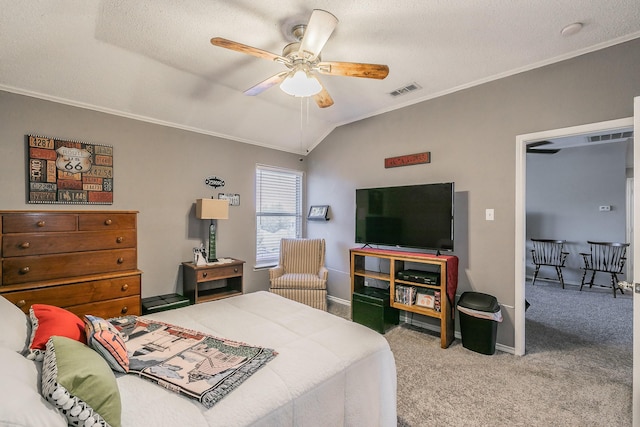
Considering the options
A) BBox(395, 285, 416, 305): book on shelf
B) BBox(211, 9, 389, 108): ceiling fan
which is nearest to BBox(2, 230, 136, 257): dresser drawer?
BBox(211, 9, 389, 108): ceiling fan

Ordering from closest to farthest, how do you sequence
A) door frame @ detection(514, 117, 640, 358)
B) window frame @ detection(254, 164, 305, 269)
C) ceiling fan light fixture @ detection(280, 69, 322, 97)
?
ceiling fan light fixture @ detection(280, 69, 322, 97)
door frame @ detection(514, 117, 640, 358)
window frame @ detection(254, 164, 305, 269)

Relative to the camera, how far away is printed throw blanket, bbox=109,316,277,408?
115 centimetres

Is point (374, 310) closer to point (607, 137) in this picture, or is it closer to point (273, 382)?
point (273, 382)

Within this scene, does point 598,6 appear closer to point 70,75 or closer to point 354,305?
point 354,305

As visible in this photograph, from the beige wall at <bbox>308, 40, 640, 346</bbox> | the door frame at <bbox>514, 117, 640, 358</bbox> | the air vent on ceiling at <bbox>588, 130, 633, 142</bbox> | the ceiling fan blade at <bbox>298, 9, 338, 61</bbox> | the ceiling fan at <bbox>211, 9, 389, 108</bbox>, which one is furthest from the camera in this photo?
the air vent on ceiling at <bbox>588, 130, 633, 142</bbox>

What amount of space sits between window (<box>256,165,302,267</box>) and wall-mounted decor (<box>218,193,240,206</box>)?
39 centimetres

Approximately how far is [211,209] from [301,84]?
2073mm

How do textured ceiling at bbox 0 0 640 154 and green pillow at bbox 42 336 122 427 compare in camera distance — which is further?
textured ceiling at bbox 0 0 640 154

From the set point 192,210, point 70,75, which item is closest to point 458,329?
point 192,210

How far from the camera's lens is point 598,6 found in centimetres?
198

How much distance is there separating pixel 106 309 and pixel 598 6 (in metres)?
4.61

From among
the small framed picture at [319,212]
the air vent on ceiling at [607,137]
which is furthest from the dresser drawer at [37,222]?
the air vent on ceiling at [607,137]

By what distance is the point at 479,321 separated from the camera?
2.80 meters

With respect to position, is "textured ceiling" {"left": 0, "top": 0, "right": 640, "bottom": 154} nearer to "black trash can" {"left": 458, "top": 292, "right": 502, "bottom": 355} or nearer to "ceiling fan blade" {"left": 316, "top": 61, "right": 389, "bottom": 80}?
"ceiling fan blade" {"left": 316, "top": 61, "right": 389, "bottom": 80}
